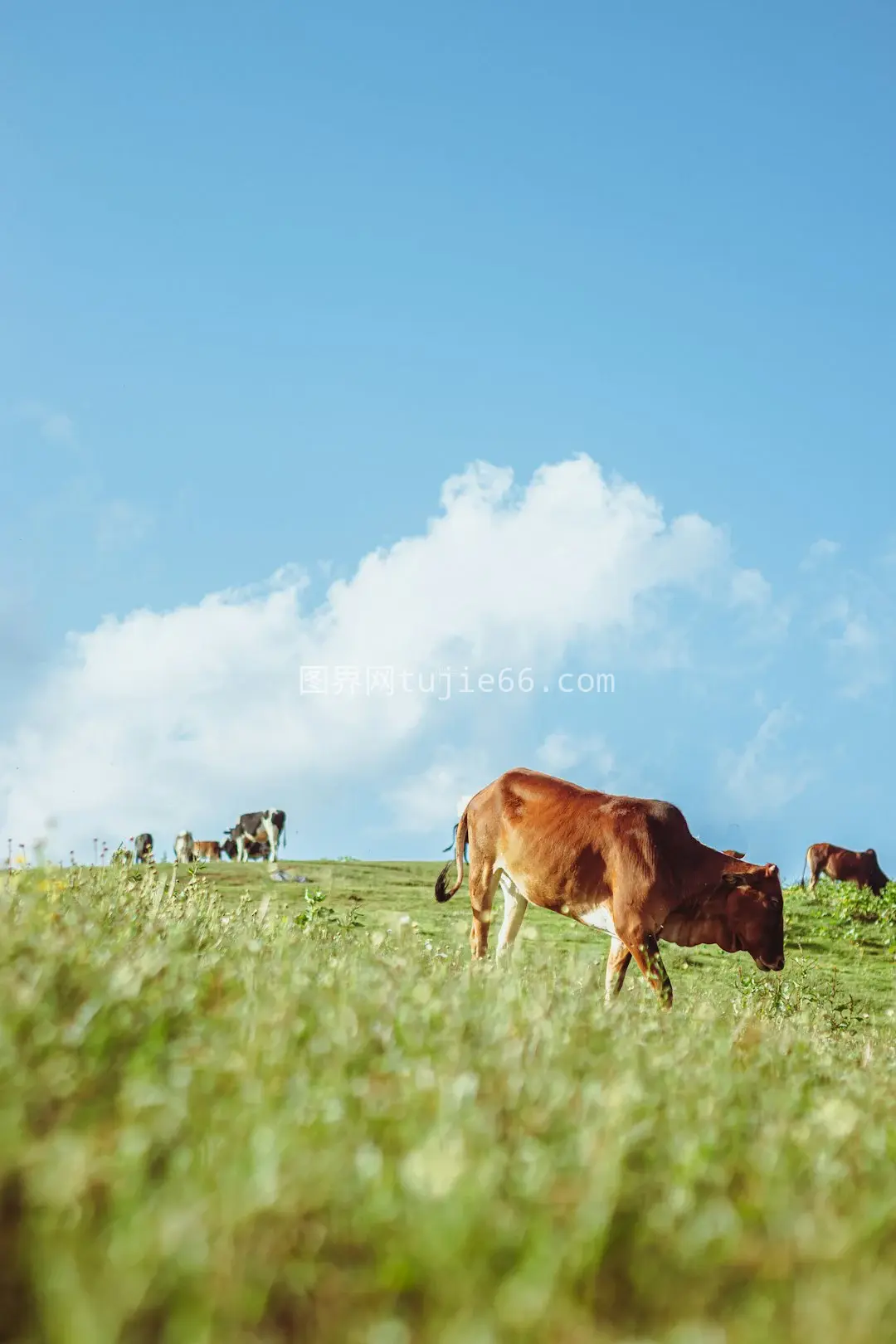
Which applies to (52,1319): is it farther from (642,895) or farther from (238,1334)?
(642,895)

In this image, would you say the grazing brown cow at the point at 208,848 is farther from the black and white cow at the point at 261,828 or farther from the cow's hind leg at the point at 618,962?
the cow's hind leg at the point at 618,962

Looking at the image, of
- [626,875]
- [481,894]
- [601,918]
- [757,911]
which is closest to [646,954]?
[626,875]

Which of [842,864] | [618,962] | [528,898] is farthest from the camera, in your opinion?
[842,864]

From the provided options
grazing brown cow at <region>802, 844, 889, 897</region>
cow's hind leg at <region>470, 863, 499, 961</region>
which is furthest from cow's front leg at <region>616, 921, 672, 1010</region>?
grazing brown cow at <region>802, 844, 889, 897</region>

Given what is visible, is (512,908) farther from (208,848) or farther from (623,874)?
(208,848)

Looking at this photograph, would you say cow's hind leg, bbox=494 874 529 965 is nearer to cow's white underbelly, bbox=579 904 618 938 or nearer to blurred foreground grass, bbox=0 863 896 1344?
cow's white underbelly, bbox=579 904 618 938

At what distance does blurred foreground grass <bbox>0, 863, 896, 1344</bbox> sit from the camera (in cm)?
244

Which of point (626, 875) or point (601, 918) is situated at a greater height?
point (626, 875)

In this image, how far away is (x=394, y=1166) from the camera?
119 inches

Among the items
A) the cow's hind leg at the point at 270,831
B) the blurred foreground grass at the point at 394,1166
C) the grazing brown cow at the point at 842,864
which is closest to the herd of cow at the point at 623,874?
the blurred foreground grass at the point at 394,1166

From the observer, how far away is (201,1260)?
2.34 m

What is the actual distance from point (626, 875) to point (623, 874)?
0.03 meters

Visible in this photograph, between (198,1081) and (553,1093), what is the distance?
114 cm

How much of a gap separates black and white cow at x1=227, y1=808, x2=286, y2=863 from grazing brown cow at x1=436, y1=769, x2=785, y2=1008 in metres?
31.0
